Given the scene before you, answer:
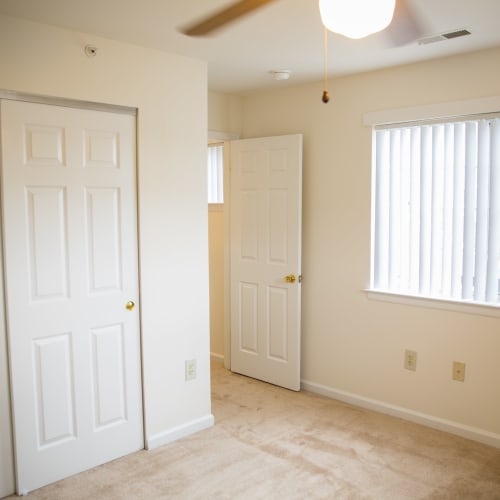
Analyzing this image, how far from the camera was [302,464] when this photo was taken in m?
2.90

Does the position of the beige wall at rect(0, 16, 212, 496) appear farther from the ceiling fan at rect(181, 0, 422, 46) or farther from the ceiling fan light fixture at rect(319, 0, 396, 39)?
the ceiling fan light fixture at rect(319, 0, 396, 39)

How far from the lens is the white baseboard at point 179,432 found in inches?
123

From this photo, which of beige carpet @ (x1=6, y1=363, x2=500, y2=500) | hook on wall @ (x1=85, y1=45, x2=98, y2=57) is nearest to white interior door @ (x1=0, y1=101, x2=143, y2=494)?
beige carpet @ (x1=6, y1=363, x2=500, y2=500)

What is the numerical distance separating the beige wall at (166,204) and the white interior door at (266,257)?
858 millimetres

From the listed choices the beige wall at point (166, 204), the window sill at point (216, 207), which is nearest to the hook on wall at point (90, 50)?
the beige wall at point (166, 204)

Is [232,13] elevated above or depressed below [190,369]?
above

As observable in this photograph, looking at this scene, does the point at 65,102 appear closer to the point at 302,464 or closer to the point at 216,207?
the point at 216,207

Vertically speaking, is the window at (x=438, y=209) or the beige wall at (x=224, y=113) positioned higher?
the beige wall at (x=224, y=113)

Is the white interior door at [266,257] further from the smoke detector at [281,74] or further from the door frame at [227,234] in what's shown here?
the smoke detector at [281,74]

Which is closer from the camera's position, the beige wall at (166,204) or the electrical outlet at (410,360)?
the beige wall at (166,204)

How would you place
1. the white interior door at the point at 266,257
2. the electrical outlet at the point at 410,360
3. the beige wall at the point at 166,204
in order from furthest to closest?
the white interior door at the point at 266,257, the electrical outlet at the point at 410,360, the beige wall at the point at 166,204

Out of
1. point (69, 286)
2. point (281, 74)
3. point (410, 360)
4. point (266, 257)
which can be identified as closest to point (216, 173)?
point (266, 257)

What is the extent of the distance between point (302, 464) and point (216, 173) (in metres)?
2.70

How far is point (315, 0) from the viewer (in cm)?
226
